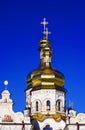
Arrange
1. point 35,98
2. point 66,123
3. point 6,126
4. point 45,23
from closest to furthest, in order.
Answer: point 6,126
point 66,123
point 35,98
point 45,23

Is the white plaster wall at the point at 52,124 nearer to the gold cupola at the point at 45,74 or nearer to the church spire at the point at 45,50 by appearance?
the gold cupola at the point at 45,74

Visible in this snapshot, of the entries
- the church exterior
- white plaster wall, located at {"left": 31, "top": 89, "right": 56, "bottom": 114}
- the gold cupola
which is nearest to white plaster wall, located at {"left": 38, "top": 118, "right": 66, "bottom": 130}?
the church exterior

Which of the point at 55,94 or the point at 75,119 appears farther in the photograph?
the point at 55,94

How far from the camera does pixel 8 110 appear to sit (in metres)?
44.5

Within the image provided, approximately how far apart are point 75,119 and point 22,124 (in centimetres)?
472

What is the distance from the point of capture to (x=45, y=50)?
5194 centimetres

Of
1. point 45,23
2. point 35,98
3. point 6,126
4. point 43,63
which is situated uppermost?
Result: point 45,23

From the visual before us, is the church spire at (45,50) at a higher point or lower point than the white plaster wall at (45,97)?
higher

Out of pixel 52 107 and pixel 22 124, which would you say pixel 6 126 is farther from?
pixel 52 107

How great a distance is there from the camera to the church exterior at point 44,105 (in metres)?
44.2

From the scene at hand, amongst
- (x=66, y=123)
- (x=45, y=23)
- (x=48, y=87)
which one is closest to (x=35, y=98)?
(x=48, y=87)

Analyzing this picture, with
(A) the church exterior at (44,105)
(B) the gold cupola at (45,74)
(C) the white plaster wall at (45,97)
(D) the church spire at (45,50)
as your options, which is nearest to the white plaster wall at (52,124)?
(A) the church exterior at (44,105)

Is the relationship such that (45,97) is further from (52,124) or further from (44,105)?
(52,124)

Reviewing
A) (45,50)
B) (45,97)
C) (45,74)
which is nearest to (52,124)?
(45,97)
